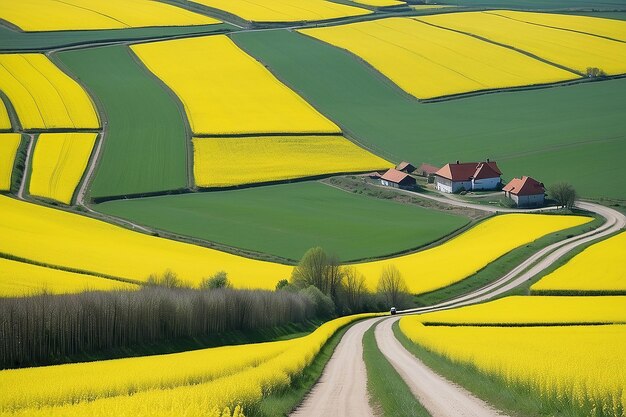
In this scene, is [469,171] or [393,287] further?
[469,171]

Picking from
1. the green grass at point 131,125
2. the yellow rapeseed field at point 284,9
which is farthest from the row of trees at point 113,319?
the yellow rapeseed field at point 284,9

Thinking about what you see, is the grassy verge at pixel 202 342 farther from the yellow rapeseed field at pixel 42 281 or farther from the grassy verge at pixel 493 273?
the grassy verge at pixel 493 273

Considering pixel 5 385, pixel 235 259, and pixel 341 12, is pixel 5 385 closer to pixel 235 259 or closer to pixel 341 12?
pixel 235 259

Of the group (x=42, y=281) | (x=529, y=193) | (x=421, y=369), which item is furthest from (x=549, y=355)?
(x=529, y=193)

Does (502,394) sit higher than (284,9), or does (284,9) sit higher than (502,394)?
(284,9)

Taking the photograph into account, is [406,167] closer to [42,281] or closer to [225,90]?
[225,90]

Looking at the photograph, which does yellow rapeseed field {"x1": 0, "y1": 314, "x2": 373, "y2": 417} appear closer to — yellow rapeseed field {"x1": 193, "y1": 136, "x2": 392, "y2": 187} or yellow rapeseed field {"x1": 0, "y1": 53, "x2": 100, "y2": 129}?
yellow rapeseed field {"x1": 193, "y1": 136, "x2": 392, "y2": 187}

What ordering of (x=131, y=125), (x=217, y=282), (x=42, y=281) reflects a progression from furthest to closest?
(x=131, y=125), (x=217, y=282), (x=42, y=281)
